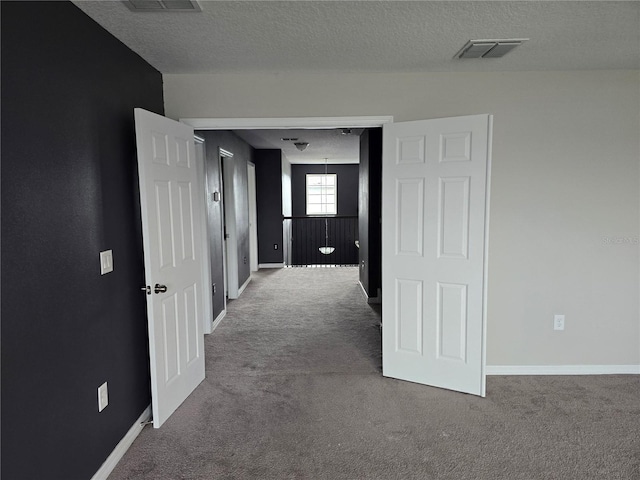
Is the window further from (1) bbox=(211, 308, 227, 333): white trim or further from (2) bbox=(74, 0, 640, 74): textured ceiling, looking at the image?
(2) bbox=(74, 0, 640, 74): textured ceiling

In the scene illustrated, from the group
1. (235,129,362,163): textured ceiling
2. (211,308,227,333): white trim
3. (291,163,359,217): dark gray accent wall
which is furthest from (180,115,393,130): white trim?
(291,163,359,217): dark gray accent wall

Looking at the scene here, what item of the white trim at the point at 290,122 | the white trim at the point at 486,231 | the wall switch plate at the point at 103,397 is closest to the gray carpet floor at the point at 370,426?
the white trim at the point at 486,231

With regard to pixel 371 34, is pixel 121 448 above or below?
below

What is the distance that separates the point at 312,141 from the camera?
285 inches

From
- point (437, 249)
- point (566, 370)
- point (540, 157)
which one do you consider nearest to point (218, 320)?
point (437, 249)

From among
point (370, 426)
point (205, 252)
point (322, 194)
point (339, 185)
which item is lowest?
point (370, 426)

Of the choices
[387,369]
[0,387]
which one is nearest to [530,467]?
[387,369]

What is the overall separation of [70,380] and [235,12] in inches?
75.0

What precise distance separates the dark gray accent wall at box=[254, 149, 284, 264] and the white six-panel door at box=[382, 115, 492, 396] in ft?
17.5

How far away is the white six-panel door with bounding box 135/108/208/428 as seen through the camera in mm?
2457

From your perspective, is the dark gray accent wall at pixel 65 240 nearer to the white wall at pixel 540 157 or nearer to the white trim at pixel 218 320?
the white wall at pixel 540 157

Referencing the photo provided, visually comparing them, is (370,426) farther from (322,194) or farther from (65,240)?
(322,194)

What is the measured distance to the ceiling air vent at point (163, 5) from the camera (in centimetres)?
193

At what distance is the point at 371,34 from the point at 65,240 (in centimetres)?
191
